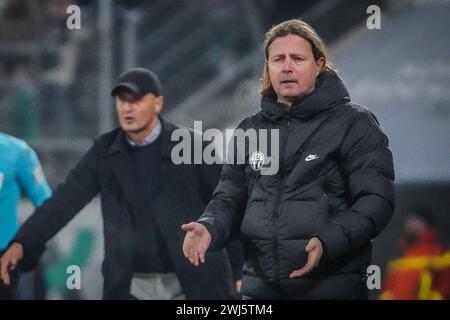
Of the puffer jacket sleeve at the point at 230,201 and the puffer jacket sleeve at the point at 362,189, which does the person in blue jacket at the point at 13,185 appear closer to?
the puffer jacket sleeve at the point at 230,201

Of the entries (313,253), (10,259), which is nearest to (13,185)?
(10,259)

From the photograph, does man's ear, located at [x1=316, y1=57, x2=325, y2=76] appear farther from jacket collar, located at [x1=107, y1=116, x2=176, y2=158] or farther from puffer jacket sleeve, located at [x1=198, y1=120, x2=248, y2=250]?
jacket collar, located at [x1=107, y1=116, x2=176, y2=158]

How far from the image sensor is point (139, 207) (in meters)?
4.04

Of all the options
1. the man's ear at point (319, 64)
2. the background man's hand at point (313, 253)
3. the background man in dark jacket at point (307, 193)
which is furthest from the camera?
the man's ear at point (319, 64)

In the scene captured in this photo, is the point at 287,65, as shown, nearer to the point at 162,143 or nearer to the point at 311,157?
the point at 311,157

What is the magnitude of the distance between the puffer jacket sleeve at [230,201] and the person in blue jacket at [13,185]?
4.85ft

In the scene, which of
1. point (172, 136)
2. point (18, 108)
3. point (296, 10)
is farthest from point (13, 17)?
point (172, 136)

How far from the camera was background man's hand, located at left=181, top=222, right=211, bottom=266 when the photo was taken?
279 centimetres

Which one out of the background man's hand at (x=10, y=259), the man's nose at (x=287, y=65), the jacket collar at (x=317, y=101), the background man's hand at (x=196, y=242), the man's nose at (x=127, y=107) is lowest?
the background man's hand at (x=196, y=242)

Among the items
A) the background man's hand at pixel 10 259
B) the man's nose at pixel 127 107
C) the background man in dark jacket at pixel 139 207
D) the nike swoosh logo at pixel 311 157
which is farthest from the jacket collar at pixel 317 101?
the background man's hand at pixel 10 259

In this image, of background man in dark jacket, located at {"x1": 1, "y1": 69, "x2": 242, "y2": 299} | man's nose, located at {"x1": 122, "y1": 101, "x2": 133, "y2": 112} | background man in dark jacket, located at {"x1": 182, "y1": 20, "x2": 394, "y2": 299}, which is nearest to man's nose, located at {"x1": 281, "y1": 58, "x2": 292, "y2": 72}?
background man in dark jacket, located at {"x1": 182, "y1": 20, "x2": 394, "y2": 299}

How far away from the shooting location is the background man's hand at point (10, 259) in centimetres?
399

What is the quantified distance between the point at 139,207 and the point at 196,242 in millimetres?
1263

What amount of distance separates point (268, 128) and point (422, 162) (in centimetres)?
283
